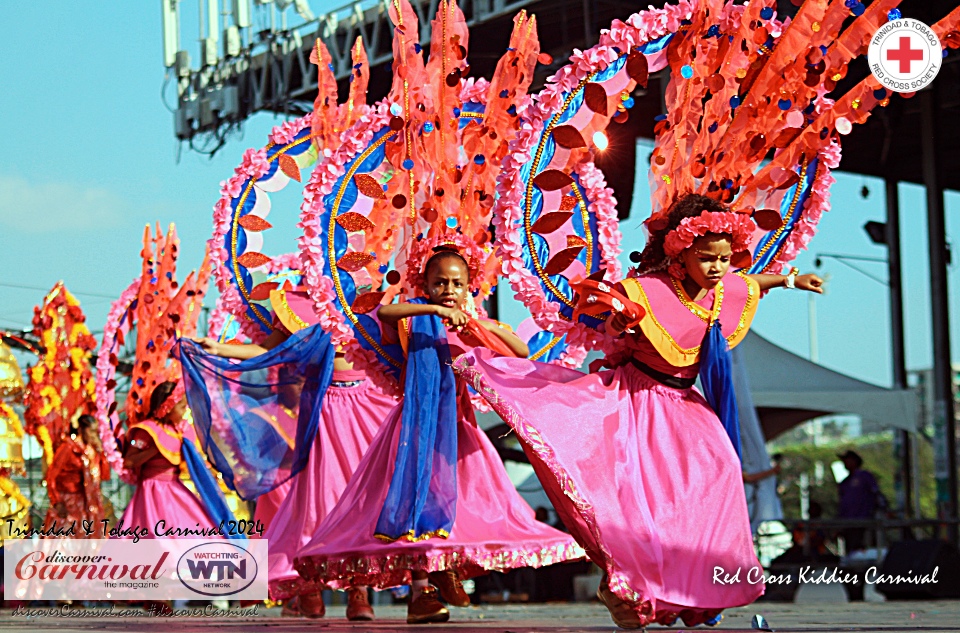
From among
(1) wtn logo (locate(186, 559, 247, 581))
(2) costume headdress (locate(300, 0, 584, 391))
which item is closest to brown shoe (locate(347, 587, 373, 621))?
(1) wtn logo (locate(186, 559, 247, 581))

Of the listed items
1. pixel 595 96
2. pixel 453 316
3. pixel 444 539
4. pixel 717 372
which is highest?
pixel 595 96

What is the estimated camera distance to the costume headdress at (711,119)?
19.7 feet

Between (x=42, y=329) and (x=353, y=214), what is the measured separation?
16.7 feet

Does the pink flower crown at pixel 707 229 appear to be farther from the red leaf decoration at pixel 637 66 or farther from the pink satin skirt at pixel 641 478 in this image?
the red leaf decoration at pixel 637 66

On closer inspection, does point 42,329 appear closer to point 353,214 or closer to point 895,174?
point 353,214

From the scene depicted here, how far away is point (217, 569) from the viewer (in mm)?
7160

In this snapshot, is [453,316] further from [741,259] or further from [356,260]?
[741,259]

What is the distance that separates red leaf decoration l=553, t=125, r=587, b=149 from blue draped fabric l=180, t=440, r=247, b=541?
3164 millimetres

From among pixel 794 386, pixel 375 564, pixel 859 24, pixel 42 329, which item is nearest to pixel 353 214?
pixel 375 564

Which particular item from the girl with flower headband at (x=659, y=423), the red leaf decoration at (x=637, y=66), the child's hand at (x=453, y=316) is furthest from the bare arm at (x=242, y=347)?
the red leaf decoration at (x=637, y=66)

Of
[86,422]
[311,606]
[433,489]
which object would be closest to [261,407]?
[311,606]

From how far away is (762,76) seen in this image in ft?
19.8

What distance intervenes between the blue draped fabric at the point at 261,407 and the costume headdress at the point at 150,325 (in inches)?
71.1

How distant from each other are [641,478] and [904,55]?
3.03 metres
